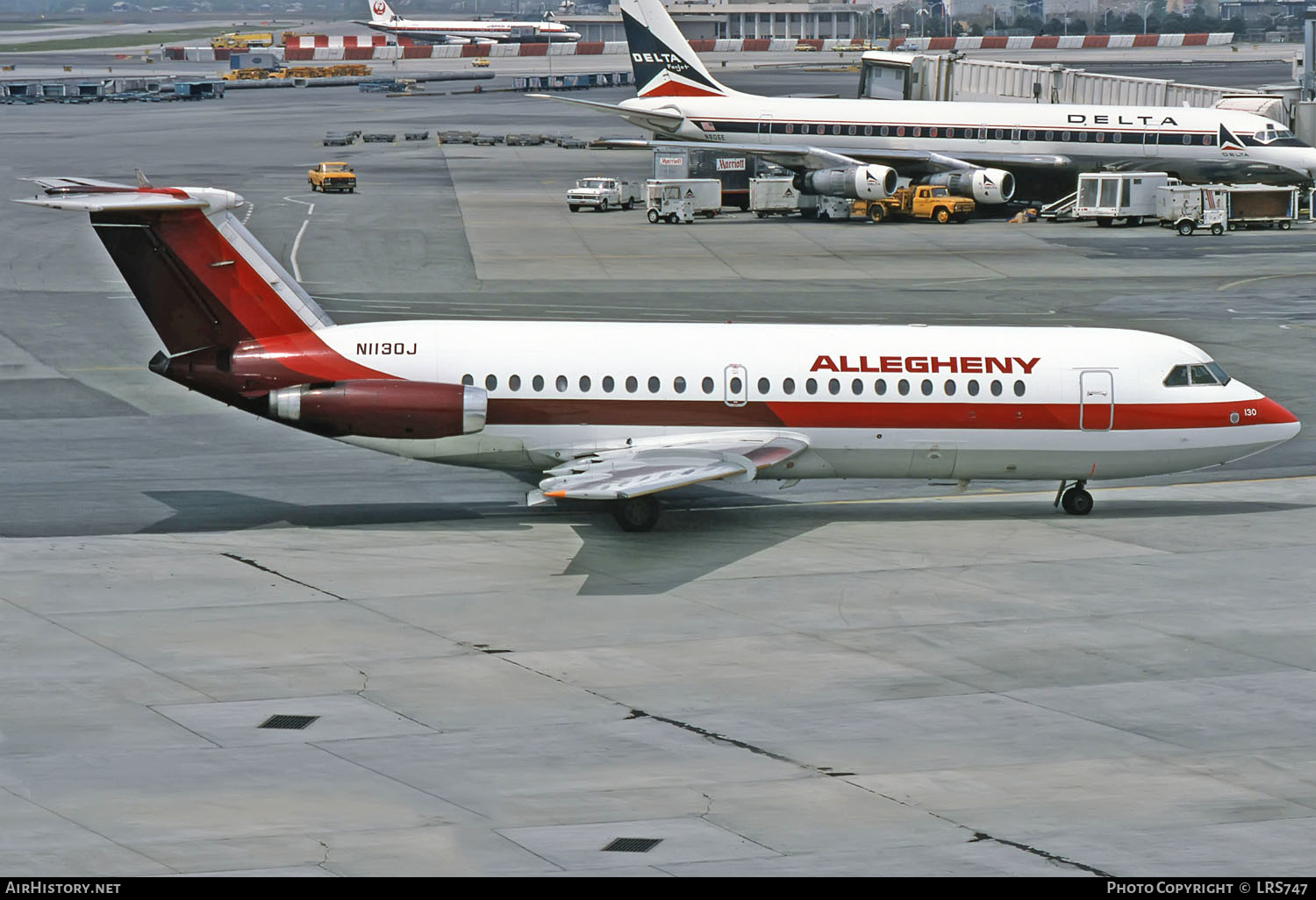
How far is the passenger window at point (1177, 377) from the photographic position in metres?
33.3

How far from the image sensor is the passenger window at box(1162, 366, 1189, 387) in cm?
3331

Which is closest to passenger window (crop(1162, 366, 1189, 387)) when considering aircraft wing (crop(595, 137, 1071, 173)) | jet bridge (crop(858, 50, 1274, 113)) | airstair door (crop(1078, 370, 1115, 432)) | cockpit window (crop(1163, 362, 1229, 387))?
cockpit window (crop(1163, 362, 1229, 387))

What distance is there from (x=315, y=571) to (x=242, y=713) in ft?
23.9

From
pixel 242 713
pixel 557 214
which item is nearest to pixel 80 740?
pixel 242 713

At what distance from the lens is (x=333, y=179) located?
92125mm

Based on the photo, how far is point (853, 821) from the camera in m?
18.7

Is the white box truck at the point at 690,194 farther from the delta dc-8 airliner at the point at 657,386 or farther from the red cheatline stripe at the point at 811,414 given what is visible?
the red cheatline stripe at the point at 811,414

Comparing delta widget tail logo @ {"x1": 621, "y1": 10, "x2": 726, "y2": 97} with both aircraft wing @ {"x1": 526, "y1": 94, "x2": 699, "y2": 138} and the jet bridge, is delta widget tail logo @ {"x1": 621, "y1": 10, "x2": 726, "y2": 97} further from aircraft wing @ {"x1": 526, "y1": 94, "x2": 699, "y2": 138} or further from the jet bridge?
the jet bridge

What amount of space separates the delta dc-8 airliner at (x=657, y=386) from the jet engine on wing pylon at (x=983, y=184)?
5031 cm

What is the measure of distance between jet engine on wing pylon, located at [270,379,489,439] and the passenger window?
1356 cm

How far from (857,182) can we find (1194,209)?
1589cm

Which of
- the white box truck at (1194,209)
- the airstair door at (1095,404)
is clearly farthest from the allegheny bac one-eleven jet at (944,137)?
the airstair door at (1095,404)

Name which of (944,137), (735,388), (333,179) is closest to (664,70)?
(944,137)

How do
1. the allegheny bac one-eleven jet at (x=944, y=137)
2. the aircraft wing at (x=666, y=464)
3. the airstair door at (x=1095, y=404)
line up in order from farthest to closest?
the allegheny bac one-eleven jet at (x=944, y=137) < the airstair door at (x=1095, y=404) < the aircraft wing at (x=666, y=464)
